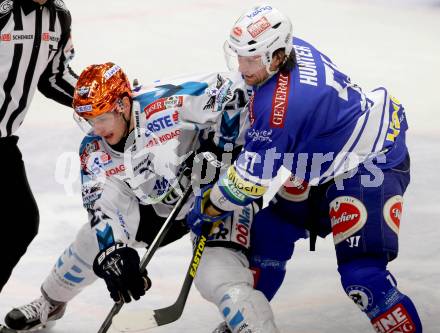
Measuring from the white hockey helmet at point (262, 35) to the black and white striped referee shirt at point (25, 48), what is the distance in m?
0.87

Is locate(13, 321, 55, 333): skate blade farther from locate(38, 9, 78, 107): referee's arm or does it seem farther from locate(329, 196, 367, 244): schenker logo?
locate(329, 196, 367, 244): schenker logo

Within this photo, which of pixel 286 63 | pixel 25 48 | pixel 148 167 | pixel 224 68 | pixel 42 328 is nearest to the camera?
pixel 286 63

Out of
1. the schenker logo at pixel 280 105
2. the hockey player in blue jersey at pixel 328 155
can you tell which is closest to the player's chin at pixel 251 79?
the hockey player in blue jersey at pixel 328 155

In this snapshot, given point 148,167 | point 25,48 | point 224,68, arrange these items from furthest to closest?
point 224,68
point 25,48
point 148,167

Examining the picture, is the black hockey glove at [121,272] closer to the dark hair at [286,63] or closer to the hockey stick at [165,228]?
the hockey stick at [165,228]

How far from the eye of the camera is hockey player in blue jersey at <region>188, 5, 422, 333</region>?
3.06m

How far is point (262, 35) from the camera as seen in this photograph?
3111mm

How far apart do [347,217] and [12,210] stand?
1251 millimetres

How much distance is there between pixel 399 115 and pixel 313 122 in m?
0.47

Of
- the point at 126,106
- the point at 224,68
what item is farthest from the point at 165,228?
the point at 224,68

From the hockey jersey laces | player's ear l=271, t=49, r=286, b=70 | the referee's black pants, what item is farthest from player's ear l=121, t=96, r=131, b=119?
the hockey jersey laces

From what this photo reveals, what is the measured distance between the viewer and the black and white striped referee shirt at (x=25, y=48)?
364 centimetres

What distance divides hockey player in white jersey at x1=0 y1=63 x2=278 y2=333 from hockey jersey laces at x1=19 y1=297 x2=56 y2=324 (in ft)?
0.77

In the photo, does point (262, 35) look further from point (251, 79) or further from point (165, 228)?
point (165, 228)
